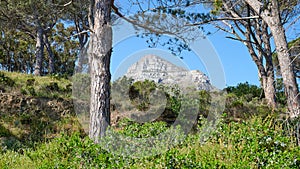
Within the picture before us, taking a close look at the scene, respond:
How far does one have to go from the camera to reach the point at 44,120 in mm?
8328

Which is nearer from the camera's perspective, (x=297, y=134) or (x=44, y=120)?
(x=297, y=134)

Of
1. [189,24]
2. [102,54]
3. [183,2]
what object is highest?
[183,2]

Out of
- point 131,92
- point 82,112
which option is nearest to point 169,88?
point 131,92

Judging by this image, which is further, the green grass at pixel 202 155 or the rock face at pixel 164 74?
the rock face at pixel 164 74

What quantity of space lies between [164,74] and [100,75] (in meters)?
3.75

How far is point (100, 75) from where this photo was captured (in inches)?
196

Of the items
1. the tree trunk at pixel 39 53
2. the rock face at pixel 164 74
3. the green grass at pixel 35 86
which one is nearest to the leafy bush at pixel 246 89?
the rock face at pixel 164 74

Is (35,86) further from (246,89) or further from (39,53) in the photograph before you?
(246,89)

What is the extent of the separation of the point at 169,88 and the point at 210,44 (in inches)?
120

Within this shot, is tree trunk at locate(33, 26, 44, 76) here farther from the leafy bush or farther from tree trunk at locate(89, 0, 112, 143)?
tree trunk at locate(89, 0, 112, 143)

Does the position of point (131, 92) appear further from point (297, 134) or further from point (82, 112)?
point (297, 134)

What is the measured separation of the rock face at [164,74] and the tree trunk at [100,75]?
69.4 inches

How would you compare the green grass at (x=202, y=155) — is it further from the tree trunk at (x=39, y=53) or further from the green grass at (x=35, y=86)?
the tree trunk at (x=39, y=53)

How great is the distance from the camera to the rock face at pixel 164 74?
23.8 feet
